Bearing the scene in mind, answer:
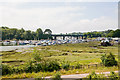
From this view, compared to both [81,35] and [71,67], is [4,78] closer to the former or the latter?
[71,67]

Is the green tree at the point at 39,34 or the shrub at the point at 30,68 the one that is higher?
the green tree at the point at 39,34

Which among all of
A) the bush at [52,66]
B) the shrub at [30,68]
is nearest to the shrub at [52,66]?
the bush at [52,66]

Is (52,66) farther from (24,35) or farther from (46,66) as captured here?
(24,35)

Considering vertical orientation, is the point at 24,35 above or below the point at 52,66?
above

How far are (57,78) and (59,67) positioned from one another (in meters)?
Result: 4.02

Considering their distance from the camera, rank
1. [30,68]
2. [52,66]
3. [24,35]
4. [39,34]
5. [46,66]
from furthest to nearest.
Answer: [39,34] → [24,35] → [52,66] → [46,66] → [30,68]

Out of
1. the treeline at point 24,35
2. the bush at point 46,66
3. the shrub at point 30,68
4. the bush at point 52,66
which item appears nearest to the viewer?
the shrub at point 30,68

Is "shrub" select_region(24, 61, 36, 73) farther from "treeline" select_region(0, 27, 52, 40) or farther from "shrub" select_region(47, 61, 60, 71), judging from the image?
"treeline" select_region(0, 27, 52, 40)

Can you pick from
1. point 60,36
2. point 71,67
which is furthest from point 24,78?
point 60,36

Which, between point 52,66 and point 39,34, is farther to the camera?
point 39,34

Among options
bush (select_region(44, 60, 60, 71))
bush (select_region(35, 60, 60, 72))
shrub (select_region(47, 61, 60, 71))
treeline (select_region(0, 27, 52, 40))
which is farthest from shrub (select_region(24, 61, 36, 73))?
treeline (select_region(0, 27, 52, 40))

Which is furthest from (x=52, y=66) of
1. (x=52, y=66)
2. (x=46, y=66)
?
(x=46, y=66)

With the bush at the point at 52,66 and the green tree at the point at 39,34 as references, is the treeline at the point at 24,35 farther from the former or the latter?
the bush at the point at 52,66

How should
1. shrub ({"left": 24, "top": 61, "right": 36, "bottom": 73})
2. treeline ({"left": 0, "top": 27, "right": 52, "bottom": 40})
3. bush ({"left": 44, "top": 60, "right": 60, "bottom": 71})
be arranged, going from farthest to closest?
treeline ({"left": 0, "top": 27, "right": 52, "bottom": 40}) → bush ({"left": 44, "top": 60, "right": 60, "bottom": 71}) → shrub ({"left": 24, "top": 61, "right": 36, "bottom": 73})
